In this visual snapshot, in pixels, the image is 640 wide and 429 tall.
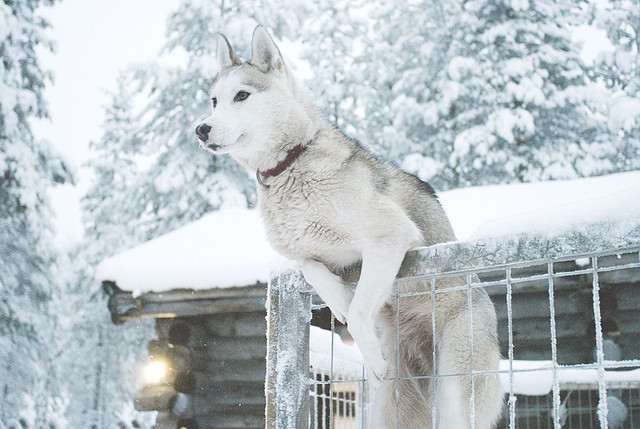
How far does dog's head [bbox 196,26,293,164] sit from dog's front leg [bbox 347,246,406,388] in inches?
36.9

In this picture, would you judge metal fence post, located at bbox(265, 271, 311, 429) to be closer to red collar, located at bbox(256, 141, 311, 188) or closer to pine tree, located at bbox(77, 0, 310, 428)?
red collar, located at bbox(256, 141, 311, 188)

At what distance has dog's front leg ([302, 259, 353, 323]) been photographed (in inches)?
96.5

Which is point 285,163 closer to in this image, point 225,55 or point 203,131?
point 203,131

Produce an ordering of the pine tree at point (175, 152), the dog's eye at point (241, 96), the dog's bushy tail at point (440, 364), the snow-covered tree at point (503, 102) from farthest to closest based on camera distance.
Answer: the pine tree at point (175, 152)
the snow-covered tree at point (503, 102)
the dog's eye at point (241, 96)
the dog's bushy tail at point (440, 364)

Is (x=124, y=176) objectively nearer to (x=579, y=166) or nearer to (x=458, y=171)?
(x=458, y=171)

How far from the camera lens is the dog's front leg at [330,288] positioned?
8.04ft

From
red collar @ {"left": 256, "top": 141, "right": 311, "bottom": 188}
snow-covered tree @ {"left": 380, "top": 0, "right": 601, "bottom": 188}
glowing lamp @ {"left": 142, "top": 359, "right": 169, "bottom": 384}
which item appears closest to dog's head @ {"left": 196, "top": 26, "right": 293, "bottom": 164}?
red collar @ {"left": 256, "top": 141, "right": 311, "bottom": 188}

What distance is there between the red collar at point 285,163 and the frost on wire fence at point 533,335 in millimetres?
452

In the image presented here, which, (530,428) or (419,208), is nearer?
(419,208)

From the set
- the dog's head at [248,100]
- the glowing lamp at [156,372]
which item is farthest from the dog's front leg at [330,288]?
the glowing lamp at [156,372]

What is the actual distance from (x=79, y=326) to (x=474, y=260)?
16617mm

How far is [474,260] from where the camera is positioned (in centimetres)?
202

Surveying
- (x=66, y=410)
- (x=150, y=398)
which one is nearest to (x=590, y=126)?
(x=150, y=398)

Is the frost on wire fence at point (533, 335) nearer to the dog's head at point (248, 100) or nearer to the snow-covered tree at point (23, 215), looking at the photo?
the dog's head at point (248, 100)
